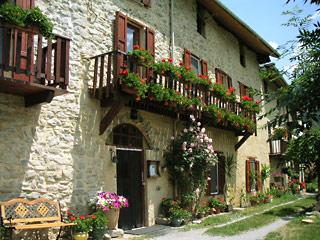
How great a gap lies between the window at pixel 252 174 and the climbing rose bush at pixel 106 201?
876cm

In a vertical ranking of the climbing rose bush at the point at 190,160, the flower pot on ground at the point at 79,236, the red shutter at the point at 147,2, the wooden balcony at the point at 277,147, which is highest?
the red shutter at the point at 147,2

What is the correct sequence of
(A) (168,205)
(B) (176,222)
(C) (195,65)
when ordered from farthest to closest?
(C) (195,65) → (A) (168,205) → (B) (176,222)

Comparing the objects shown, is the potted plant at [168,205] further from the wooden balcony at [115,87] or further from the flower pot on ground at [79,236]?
the flower pot on ground at [79,236]

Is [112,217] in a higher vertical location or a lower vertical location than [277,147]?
lower

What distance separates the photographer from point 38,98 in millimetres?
6277

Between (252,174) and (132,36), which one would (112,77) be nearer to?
(132,36)

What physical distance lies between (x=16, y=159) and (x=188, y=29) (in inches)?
310

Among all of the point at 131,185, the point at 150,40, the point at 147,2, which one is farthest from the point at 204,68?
the point at 131,185

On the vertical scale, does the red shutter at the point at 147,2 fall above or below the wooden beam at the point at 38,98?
above

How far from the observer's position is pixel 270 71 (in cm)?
315

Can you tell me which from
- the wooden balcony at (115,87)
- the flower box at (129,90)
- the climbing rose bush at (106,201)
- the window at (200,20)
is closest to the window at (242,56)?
the window at (200,20)

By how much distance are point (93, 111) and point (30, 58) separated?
247cm

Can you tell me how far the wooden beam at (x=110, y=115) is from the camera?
7547 millimetres

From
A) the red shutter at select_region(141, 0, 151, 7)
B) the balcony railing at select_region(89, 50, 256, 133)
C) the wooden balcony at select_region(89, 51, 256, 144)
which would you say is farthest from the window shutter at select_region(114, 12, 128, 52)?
the red shutter at select_region(141, 0, 151, 7)
